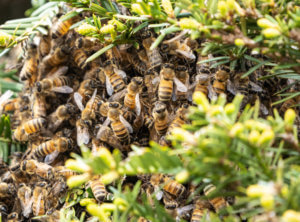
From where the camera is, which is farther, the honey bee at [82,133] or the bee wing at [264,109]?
the honey bee at [82,133]

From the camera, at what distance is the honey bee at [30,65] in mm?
3506

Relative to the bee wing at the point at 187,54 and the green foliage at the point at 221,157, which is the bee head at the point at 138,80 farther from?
the green foliage at the point at 221,157

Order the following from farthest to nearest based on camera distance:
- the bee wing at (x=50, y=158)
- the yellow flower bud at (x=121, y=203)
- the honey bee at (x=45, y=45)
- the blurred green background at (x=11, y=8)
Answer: the blurred green background at (x=11, y=8) → the honey bee at (x=45, y=45) → the bee wing at (x=50, y=158) → the yellow flower bud at (x=121, y=203)

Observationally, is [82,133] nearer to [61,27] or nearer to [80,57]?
[80,57]

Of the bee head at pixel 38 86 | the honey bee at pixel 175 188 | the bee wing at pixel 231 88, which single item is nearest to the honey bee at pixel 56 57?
the bee head at pixel 38 86

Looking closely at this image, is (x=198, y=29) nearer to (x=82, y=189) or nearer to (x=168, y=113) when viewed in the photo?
(x=168, y=113)

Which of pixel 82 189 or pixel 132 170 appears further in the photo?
pixel 82 189

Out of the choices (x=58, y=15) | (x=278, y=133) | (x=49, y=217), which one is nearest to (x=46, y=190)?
(x=49, y=217)

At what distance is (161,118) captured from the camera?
99.0 inches

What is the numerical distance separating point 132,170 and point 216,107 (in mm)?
422

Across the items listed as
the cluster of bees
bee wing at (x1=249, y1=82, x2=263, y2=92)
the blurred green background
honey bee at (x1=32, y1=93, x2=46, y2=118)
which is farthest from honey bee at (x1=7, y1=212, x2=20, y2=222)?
the blurred green background

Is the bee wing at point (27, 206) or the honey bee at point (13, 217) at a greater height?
the bee wing at point (27, 206)

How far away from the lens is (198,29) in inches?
69.5

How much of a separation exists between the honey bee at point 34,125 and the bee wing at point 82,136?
1.39 ft
